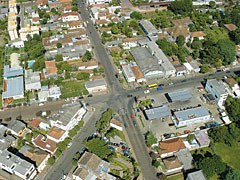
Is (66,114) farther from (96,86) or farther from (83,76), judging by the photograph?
(83,76)

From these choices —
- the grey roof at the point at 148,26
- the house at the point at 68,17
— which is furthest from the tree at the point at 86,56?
the house at the point at 68,17

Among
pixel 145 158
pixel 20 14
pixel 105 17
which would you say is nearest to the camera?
pixel 145 158

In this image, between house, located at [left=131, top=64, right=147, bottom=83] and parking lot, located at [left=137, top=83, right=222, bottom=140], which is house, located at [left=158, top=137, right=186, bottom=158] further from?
house, located at [left=131, top=64, right=147, bottom=83]

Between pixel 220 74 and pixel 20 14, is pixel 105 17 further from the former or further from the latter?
pixel 220 74

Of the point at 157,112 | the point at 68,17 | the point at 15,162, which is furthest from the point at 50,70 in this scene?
the point at 68,17

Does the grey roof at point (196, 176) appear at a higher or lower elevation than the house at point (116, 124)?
lower

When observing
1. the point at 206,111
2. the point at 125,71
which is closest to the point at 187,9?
the point at 125,71

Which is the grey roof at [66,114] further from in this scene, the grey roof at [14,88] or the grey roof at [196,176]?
the grey roof at [196,176]
